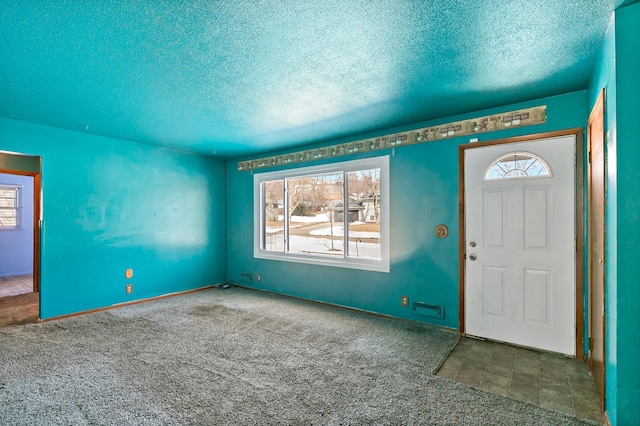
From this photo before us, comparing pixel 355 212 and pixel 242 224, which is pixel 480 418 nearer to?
pixel 355 212

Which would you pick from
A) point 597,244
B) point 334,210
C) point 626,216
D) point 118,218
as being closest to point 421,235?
point 334,210

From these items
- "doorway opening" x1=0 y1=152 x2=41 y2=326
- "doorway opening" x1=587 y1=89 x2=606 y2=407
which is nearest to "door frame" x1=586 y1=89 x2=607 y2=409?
"doorway opening" x1=587 y1=89 x2=606 y2=407

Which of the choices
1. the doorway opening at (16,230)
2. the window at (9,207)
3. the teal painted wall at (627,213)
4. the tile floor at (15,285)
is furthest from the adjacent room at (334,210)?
the window at (9,207)

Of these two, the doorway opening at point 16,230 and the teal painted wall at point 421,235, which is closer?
the teal painted wall at point 421,235

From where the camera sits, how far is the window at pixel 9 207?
6.70 metres

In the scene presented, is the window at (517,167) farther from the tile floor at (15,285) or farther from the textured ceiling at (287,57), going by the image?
the tile floor at (15,285)

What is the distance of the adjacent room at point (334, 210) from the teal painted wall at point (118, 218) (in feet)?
0.10

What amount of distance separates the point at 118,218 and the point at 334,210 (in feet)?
10.3

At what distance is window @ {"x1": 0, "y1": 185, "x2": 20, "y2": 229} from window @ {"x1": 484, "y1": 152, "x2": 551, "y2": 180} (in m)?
9.19

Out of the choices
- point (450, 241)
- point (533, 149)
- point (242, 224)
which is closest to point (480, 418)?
point (450, 241)

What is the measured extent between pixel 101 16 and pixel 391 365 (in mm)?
3186

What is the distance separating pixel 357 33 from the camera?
6.37 ft

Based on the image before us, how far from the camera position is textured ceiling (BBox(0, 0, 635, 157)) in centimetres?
174

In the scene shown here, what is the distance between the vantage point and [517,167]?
319cm
